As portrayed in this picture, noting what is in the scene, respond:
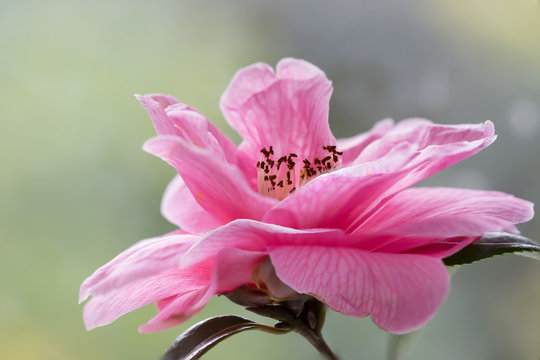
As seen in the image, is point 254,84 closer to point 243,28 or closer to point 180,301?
point 180,301

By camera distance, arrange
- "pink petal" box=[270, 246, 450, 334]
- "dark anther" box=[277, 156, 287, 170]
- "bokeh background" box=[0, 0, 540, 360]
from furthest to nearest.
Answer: "bokeh background" box=[0, 0, 540, 360], "dark anther" box=[277, 156, 287, 170], "pink petal" box=[270, 246, 450, 334]

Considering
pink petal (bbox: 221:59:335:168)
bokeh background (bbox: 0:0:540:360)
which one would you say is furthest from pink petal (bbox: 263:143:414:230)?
bokeh background (bbox: 0:0:540:360)

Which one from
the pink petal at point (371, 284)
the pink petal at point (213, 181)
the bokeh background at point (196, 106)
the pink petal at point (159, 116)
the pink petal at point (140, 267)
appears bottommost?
the bokeh background at point (196, 106)

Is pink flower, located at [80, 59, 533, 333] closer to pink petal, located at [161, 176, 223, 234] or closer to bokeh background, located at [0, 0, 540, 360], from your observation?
pink petal, located at [161, 176, 223, 234]

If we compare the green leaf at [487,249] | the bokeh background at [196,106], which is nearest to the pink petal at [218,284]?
the green leaf at [487,249]

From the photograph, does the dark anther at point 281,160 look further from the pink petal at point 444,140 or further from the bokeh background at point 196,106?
the bokeh background at point 196,106
